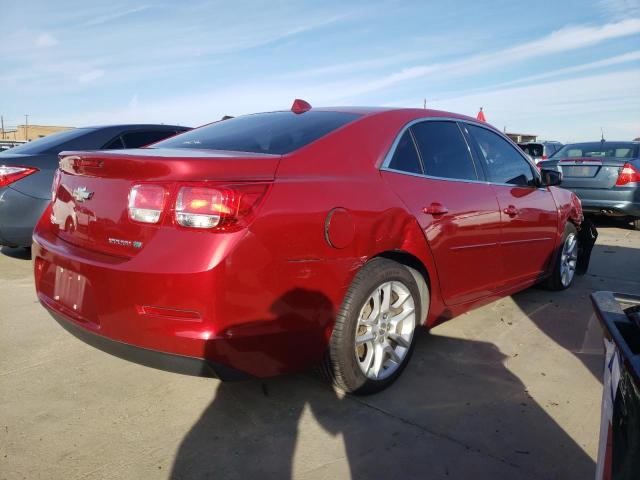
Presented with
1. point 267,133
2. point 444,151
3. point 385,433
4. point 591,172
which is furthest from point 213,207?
point 591,172

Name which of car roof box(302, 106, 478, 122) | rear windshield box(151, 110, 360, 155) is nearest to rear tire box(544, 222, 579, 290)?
car roof box(302, 106, 478, 122)

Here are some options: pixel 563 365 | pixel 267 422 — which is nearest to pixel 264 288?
pixel 267 422

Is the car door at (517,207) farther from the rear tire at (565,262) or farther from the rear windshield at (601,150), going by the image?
the rear windshield at (601,150)

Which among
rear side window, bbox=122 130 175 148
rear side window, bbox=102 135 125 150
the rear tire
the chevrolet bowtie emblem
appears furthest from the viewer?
rear side window, bbox=122 130 175 148

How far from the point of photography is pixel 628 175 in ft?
26.2

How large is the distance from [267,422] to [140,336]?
75 centimetres

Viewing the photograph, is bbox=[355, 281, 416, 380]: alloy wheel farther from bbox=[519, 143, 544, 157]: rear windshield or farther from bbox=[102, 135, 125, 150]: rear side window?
bbox=[519, 143, 544, 157]: rear windshield

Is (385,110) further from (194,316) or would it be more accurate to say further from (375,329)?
(194,316)

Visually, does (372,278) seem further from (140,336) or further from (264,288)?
(140,336)

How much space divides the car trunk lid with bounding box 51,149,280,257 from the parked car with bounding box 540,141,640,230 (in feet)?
23.1

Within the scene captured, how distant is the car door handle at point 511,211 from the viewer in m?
3.60

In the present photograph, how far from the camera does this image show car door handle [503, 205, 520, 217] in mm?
3598

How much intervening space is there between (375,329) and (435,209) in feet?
2.54

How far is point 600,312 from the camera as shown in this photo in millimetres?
1434
